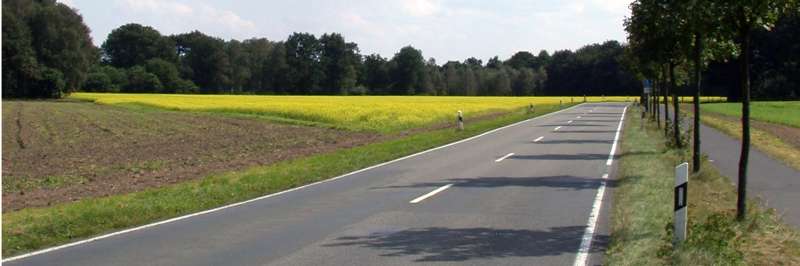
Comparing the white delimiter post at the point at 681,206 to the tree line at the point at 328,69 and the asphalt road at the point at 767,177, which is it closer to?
the asphalt road at the point at 767,177

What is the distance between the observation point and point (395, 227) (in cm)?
1020

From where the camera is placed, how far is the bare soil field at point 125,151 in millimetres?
15633

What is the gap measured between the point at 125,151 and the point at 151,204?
13.4 meters

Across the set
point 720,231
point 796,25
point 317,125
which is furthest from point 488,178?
point 796,25

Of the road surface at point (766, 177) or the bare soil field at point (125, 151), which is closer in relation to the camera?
the road surface at point (766, 177)

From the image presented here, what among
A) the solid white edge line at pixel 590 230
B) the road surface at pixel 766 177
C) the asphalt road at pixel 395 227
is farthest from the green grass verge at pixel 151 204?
the road surface at pixel 766 177

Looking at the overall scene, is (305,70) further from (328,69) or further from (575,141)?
(575,141)

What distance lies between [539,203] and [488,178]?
3840mm

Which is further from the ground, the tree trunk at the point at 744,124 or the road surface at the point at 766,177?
the tree trunk at the point at 744,124

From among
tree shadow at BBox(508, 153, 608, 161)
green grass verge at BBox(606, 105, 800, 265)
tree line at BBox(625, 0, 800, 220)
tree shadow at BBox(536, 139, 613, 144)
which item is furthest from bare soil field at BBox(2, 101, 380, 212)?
tree line at BBox(625, 0, 800, 220)

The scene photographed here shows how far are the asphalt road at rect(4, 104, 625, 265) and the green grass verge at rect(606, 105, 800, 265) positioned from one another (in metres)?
0.32

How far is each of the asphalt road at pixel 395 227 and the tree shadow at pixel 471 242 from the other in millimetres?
11

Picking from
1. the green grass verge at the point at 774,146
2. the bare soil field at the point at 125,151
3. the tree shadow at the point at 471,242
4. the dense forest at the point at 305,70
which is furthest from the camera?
the dense forest at the point at 305,70

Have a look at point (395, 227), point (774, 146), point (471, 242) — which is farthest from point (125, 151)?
point (774, 146)
